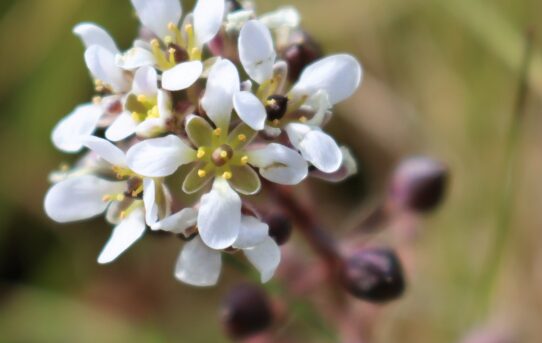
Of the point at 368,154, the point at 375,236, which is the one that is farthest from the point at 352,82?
the point at 368,154

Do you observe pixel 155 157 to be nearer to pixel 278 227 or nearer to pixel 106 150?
pixel 106 150

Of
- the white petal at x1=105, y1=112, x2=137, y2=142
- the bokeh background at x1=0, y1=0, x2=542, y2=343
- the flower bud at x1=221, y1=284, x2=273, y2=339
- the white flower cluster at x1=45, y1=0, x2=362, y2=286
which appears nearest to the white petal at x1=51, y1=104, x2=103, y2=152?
the white flower cluster at x1=45, y1=0, x2=362, y2=286

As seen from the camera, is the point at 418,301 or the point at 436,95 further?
the point at 436,95

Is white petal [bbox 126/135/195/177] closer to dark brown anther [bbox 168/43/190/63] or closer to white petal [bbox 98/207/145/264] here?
white petal [bbox 98/207/145/264]

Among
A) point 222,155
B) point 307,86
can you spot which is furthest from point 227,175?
point 307,86

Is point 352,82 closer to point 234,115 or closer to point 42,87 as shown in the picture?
point 234,115

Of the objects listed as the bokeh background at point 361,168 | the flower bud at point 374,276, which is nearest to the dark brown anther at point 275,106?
the flower bud at point 374,276
